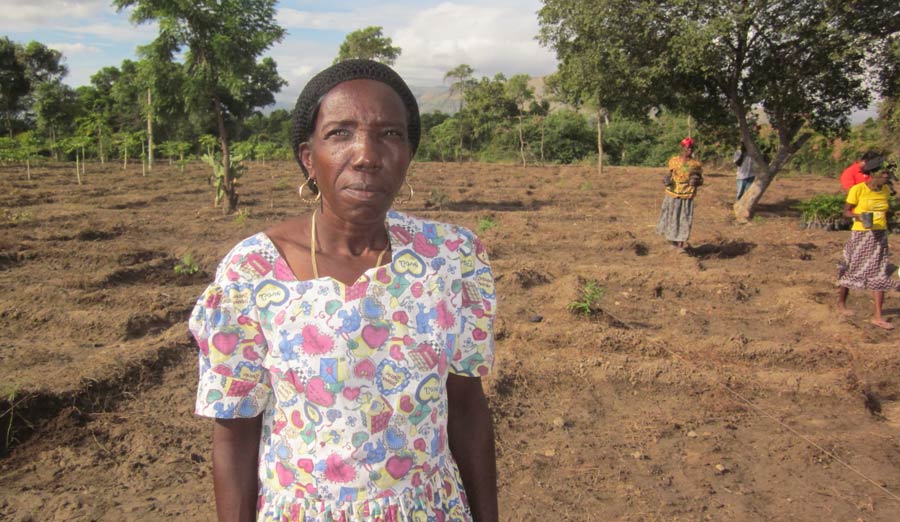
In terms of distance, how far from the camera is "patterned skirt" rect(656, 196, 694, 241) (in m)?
8.05

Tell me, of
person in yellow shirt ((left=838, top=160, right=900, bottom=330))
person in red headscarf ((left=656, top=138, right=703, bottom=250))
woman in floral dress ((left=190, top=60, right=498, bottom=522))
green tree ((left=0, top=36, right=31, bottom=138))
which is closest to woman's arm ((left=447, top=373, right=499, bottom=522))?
woman in floral dress ((left=190, top=60, right=498, bottom=522))

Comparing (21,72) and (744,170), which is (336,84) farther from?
(21,72)

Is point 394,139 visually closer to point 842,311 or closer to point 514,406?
point 514,406

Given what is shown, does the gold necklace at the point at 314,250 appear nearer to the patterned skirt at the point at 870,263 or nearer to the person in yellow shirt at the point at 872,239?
the person in yellow shirt at the point at 872,239

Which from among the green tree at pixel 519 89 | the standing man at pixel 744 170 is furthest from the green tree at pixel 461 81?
the standing man at pixel 744 170

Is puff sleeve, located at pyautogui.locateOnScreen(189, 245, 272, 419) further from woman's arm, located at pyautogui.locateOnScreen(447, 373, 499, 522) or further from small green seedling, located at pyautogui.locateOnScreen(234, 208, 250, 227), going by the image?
small green seedling, located at pyautogui.locateOnScreen(234, 208, 250, 227)

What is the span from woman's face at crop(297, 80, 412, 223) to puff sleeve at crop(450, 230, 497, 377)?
223 millimetres

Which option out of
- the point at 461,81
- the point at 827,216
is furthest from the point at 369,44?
the point at 827,216

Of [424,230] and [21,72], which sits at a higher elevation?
[21,72]

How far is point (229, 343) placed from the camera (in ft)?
3.69

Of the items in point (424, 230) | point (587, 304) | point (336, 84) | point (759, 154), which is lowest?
point (587, 304)

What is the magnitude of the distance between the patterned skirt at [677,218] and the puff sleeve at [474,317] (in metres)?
7.39

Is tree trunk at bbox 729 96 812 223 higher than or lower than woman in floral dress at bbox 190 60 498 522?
higher

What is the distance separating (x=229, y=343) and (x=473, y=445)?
1.91ft
